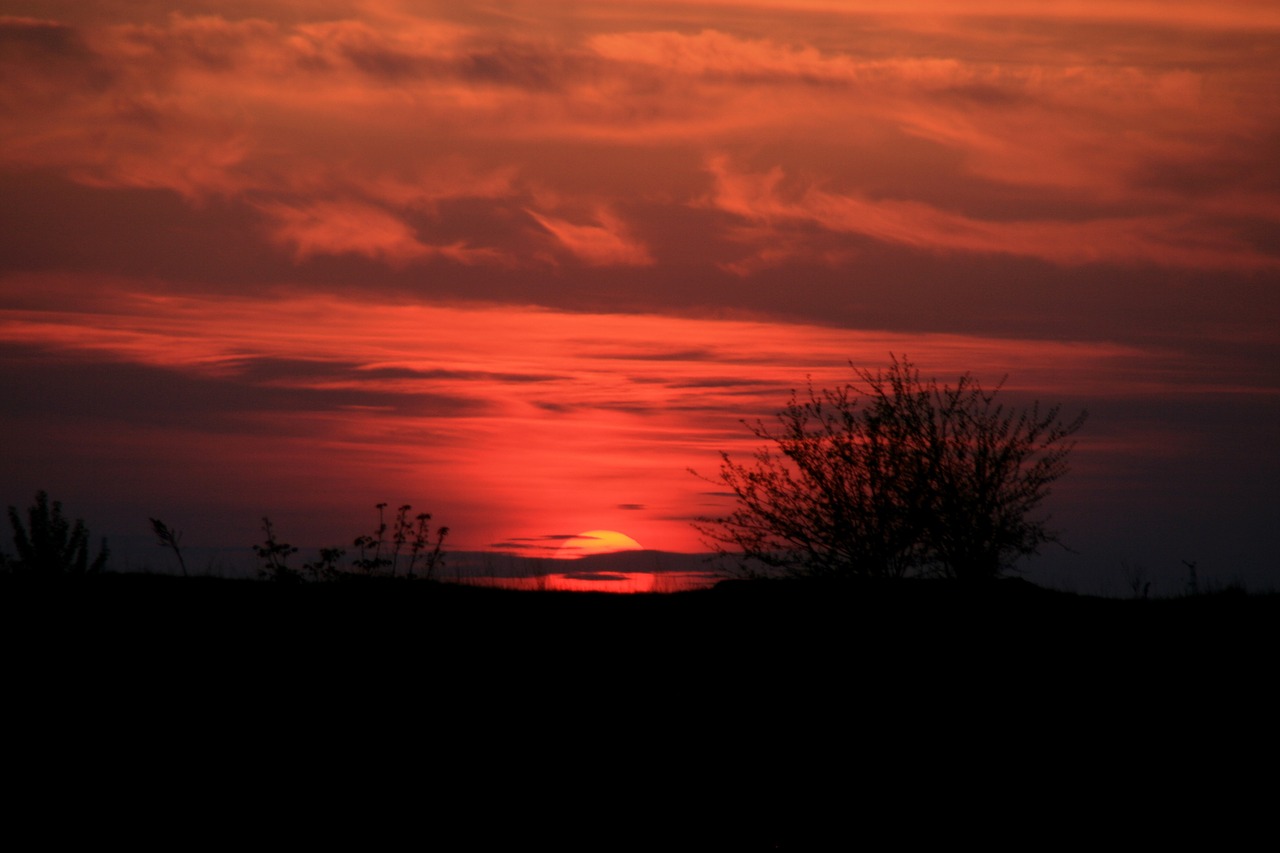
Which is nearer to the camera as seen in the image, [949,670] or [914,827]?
[914,827]

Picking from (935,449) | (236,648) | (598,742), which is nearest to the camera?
(598,742)

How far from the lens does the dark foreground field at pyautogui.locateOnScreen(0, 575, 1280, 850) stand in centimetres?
977

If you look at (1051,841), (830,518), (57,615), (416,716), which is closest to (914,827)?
(1051,841)

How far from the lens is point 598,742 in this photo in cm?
1109

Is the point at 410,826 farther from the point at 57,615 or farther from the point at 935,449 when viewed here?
the point at 935,449

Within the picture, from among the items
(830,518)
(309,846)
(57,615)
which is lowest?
(309,846)

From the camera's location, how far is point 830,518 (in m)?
25.3

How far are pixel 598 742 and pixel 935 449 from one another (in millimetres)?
Answer: 15785

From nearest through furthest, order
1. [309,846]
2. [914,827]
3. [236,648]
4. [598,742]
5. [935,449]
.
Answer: [309,846] < [914,827] < [598,742] < [236,648] < [935,449]

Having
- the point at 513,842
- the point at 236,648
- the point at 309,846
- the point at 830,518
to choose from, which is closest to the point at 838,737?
the point at 513,842

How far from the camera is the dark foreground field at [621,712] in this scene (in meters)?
9.77

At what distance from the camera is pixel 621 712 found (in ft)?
38.6

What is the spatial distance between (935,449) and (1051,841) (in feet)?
53.3

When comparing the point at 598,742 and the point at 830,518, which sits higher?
the point at 830,518
